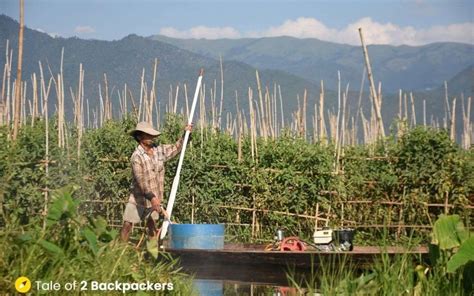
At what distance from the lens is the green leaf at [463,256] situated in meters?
5.70

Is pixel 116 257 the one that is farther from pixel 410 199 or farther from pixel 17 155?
pixel 410 199

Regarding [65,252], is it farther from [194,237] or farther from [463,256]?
[194,237]

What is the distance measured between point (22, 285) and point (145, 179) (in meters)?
2.81

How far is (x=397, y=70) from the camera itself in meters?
166

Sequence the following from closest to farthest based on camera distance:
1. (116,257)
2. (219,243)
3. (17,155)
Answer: (116,257) < (219,243) < (17,155)

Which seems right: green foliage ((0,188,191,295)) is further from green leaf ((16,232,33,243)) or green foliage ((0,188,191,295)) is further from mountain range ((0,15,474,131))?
mountain range ((0,15,474,131))

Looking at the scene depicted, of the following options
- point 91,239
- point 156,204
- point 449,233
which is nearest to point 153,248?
point 91,239

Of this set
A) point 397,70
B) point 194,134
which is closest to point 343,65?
point 397,70

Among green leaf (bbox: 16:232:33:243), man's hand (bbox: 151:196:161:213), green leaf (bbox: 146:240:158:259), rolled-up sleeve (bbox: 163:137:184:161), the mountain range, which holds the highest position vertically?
the mountain range

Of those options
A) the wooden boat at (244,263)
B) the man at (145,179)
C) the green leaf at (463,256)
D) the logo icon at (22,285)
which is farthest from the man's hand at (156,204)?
the green leaf at (463,256)

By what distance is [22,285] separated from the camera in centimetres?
525

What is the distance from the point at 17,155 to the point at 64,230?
444 cm

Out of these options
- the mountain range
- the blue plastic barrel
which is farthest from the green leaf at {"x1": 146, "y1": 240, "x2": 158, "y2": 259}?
the mountain range

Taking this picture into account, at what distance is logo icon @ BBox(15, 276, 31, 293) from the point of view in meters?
5.23
